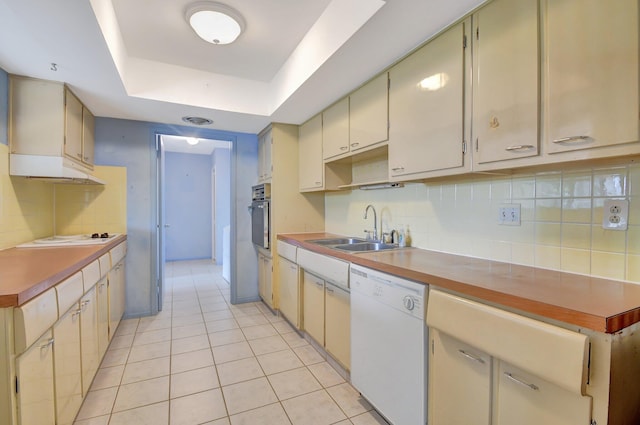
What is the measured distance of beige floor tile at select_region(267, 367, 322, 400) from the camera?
1.96 metres

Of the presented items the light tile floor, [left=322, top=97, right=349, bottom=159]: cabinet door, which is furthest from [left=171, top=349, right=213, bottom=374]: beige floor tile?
[left=322, top=97, right=349, bottom=159]: cabinet door

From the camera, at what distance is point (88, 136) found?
9.45 ft

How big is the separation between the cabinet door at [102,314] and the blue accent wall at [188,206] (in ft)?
15.2

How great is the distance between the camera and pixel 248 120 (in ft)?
10.5

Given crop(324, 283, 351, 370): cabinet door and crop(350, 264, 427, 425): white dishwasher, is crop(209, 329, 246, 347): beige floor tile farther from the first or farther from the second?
crop(350, 264, 427, 425): white dishwasher

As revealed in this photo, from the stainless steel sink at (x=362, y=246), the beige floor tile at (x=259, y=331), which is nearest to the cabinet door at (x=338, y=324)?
the stainless steel sink at (x=362, y=246)

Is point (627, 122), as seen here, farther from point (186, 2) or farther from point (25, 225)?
point (25, 225)

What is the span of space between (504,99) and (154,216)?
11.2 ft

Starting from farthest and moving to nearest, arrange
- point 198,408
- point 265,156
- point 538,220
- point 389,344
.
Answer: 1. point 265,156
2. point 198,408
3. point 389,344
4. point 538,220

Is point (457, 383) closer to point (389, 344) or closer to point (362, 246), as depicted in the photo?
point (389, 344)

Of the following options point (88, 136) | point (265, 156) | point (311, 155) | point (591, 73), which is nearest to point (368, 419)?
point (591, 73)

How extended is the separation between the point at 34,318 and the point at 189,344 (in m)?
1.71

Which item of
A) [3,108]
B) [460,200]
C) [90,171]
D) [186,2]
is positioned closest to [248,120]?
[186,2]

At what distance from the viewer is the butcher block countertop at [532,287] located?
0.85m
